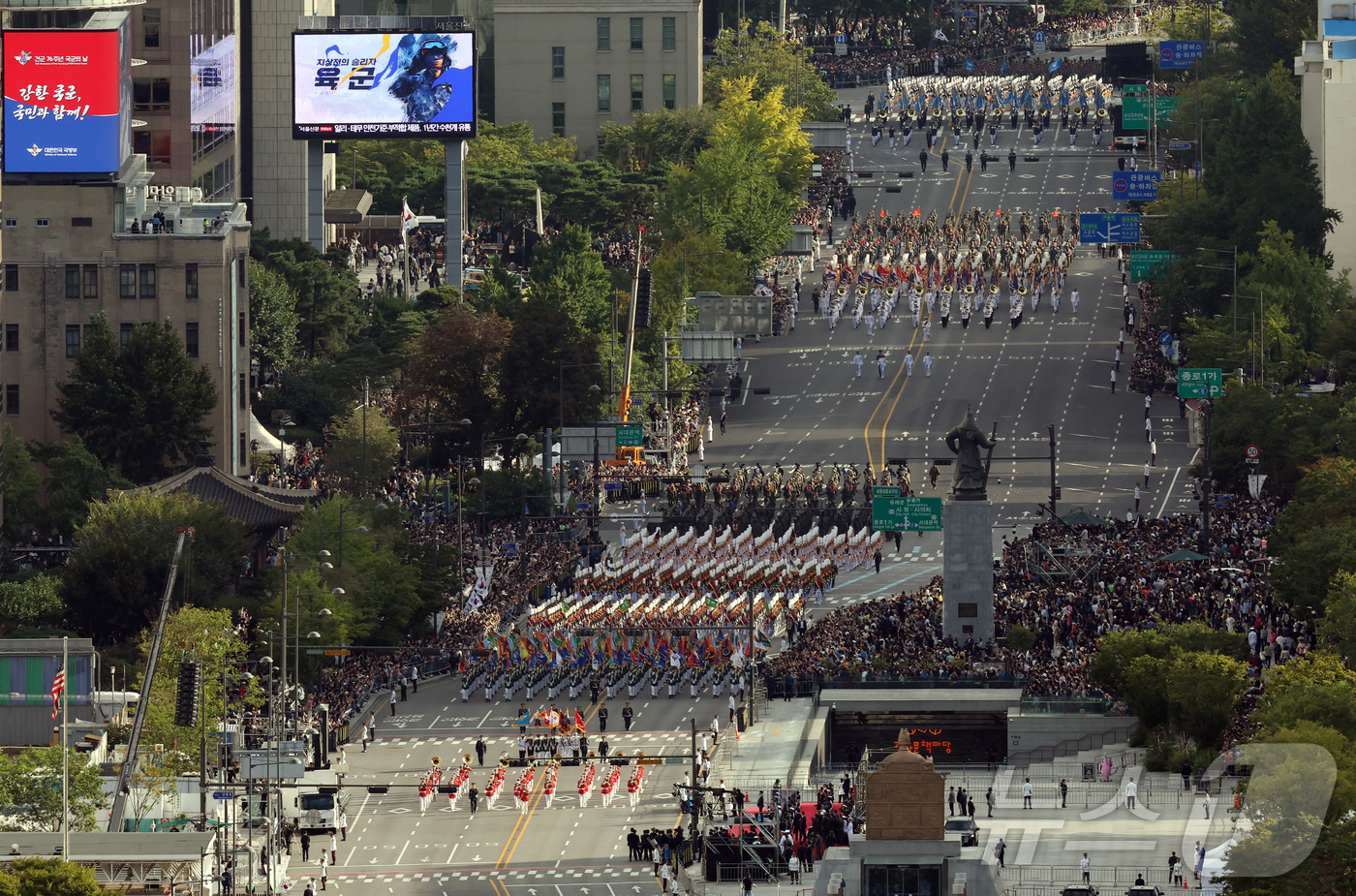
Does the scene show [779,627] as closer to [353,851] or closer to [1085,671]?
[1085,671]

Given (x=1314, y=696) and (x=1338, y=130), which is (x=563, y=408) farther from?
(x=1314, y=696)

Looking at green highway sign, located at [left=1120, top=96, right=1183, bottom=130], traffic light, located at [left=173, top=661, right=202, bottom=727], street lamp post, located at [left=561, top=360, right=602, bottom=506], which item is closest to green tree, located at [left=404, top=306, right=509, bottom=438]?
street lamp post, located at [left=561, top=360, right=602, bottom=506]

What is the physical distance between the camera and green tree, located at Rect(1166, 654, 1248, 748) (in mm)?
92500

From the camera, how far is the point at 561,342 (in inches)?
5605

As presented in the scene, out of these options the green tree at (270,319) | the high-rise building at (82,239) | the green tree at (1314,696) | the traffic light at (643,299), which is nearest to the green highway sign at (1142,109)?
the traffic light at (643,299)

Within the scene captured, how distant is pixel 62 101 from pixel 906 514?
4135 centimetres

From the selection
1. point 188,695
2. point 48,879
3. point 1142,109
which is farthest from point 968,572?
point 1142,109

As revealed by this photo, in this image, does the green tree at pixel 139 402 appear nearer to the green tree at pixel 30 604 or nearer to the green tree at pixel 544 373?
the green tree at pixel 544 373

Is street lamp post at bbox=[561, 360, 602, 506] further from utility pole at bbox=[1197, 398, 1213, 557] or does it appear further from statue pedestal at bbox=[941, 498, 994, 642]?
statue pedestal at bbox=[941, 498, 994, 642]

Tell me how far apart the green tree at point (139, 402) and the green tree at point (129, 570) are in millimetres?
14224

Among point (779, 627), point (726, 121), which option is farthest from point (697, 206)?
point (779, 627)

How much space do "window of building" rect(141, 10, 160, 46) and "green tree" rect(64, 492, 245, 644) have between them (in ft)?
153

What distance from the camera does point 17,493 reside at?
12550 cm

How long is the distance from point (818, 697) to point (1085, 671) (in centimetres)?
924
